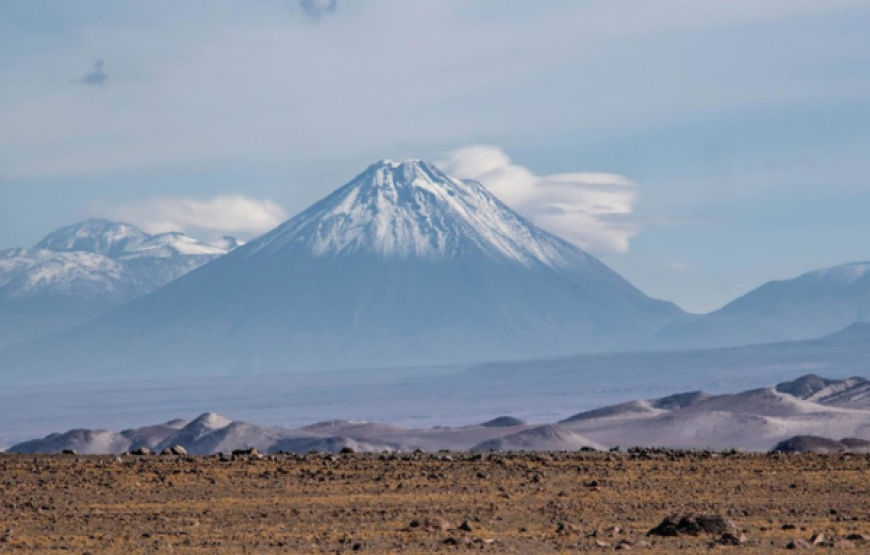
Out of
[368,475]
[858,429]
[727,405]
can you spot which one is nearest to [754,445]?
[858,429]

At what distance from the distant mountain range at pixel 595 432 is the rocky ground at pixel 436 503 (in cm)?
6539

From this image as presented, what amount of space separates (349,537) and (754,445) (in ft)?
290

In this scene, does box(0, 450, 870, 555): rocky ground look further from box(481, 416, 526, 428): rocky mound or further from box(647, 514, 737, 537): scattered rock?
box(481, 416, 526, 428): rocky mound

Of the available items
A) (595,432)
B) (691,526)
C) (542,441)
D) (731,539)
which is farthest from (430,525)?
(595,432)

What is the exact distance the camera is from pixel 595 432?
128 metres

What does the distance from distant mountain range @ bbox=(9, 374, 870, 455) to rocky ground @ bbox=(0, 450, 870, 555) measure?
65392 millimetres

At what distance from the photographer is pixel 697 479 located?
104 ft

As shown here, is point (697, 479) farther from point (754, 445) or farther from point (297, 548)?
point (754, 445)

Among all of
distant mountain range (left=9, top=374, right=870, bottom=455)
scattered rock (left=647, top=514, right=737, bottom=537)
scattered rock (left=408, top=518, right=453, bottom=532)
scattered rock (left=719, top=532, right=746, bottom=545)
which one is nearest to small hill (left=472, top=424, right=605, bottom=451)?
distant mountain range (left=9, top=374, right=870, bottom=455)

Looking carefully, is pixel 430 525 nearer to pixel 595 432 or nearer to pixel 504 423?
pixel 595 432

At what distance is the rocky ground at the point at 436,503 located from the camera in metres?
22.7

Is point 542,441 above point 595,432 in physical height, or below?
below

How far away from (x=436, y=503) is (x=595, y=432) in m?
101

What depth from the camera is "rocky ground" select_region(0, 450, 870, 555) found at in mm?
22734
